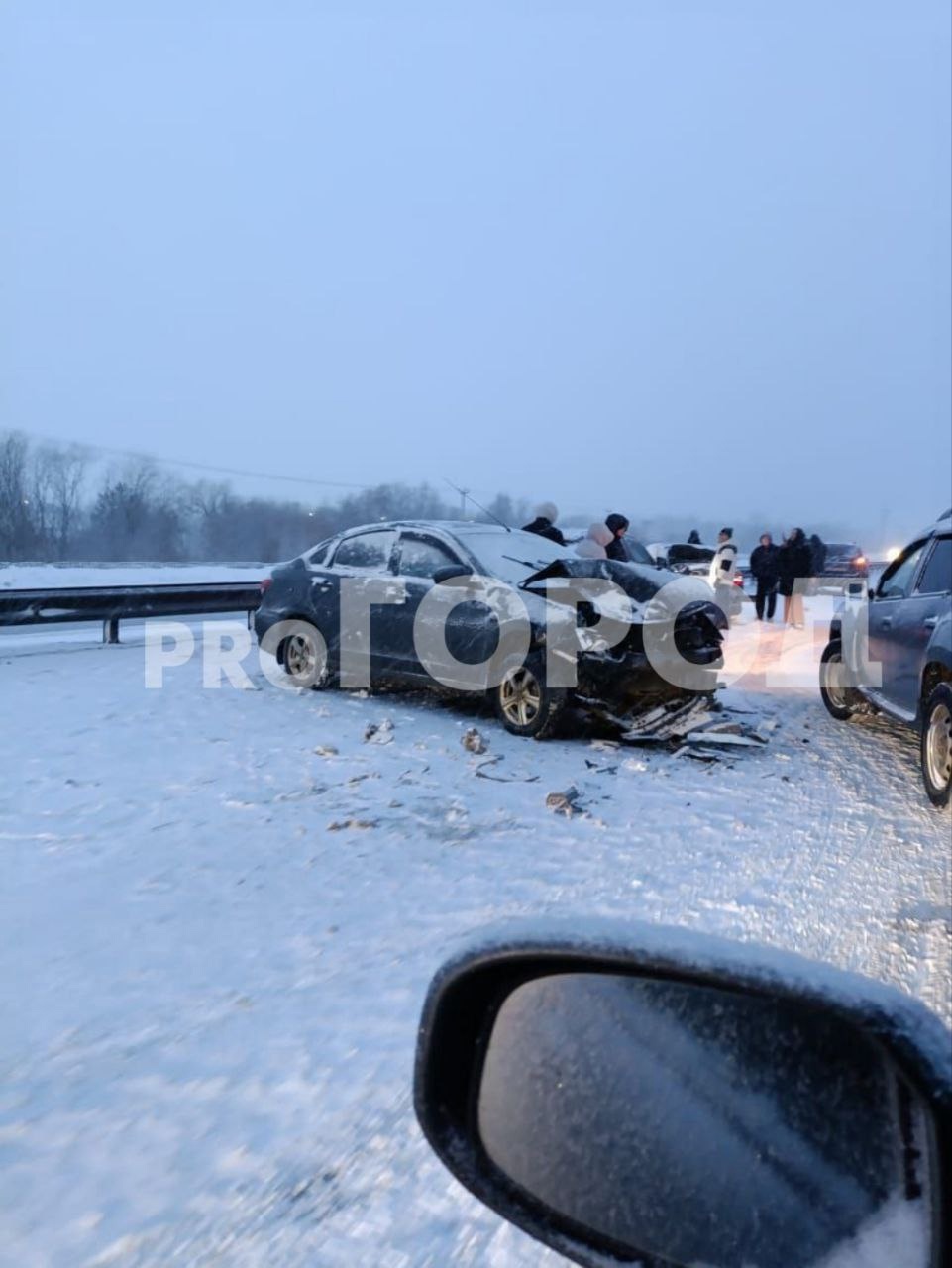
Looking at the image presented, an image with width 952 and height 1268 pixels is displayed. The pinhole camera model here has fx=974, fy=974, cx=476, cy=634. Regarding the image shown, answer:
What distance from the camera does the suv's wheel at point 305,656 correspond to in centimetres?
945

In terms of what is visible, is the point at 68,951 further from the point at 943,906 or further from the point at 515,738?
the point at 515,738

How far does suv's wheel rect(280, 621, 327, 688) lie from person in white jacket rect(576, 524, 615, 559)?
268 cm

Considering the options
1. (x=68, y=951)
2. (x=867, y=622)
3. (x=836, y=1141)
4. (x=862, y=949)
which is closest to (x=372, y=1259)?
(x=836, y=1141)

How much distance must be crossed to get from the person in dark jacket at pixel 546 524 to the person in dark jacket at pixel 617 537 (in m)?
0.64

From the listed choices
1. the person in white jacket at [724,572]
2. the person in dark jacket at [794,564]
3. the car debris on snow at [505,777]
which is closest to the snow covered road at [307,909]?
the car debris on snow at [505,777]

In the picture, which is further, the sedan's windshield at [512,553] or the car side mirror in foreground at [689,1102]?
the sedan's windshield at [512,553]

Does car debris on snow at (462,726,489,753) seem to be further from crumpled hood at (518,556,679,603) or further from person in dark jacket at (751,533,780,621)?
person in dark jacket at (751,533,780,621)

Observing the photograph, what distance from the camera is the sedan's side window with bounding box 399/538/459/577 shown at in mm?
8578

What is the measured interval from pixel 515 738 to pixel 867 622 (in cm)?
313

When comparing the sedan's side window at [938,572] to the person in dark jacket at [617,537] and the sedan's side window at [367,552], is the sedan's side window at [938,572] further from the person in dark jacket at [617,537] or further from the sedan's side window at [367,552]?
the sedan's side window at [367,552]

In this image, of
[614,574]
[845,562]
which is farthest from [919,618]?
[845,562]

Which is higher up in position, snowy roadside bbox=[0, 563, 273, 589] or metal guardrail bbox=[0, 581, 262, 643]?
snowy roadside bbox=[0, 563, 273, 589]

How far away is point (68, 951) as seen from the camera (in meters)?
3.86

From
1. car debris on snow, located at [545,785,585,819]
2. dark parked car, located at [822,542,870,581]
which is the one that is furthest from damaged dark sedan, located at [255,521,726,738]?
dark parked car, located at [822,542,870,581]
